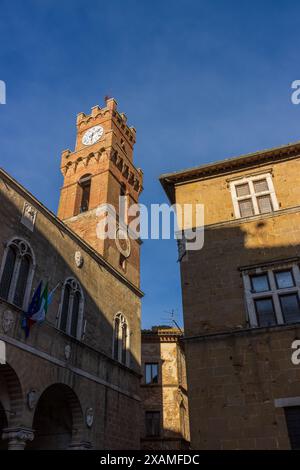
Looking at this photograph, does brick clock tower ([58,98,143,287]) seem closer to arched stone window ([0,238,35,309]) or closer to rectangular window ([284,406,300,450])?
arched stone window ([0,238,35,309])

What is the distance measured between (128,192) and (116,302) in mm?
10668

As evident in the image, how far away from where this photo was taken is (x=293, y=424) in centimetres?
969

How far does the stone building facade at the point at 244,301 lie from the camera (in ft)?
33.2

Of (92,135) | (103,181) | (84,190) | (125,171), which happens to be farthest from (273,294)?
(92,135)

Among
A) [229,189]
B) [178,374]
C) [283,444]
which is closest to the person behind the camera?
[283,444]

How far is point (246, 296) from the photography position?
11.9 metres

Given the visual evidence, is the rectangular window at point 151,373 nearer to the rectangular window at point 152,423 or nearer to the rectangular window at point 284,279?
the rectangular window at point 152,423

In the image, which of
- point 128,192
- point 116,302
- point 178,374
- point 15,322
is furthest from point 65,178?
point 15,322

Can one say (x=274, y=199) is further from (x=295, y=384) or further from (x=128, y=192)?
(x=128, y=192)

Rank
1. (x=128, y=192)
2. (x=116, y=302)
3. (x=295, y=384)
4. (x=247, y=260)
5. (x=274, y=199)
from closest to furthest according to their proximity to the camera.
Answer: (x=295, y=384) → (x=247, y=260) → (x=274, y=199) → (x=116, y=302) → (x=128, y=192)

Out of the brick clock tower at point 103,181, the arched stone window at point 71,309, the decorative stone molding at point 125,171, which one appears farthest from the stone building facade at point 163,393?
the arched stone window at point 71,309

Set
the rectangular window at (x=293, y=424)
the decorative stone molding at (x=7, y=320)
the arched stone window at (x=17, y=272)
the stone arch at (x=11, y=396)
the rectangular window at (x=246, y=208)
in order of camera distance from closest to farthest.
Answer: the rectangular window at (x=293, y=424) < the stone arch at (x=11, y=396) < the decorative stone molding at (x=7, y=320) < the rectangular window at (x=246, y=208) < the arched stone window at (x=17, y=272)

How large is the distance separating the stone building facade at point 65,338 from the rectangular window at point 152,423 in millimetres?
6832

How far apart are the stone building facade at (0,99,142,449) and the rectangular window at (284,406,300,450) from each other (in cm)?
795
